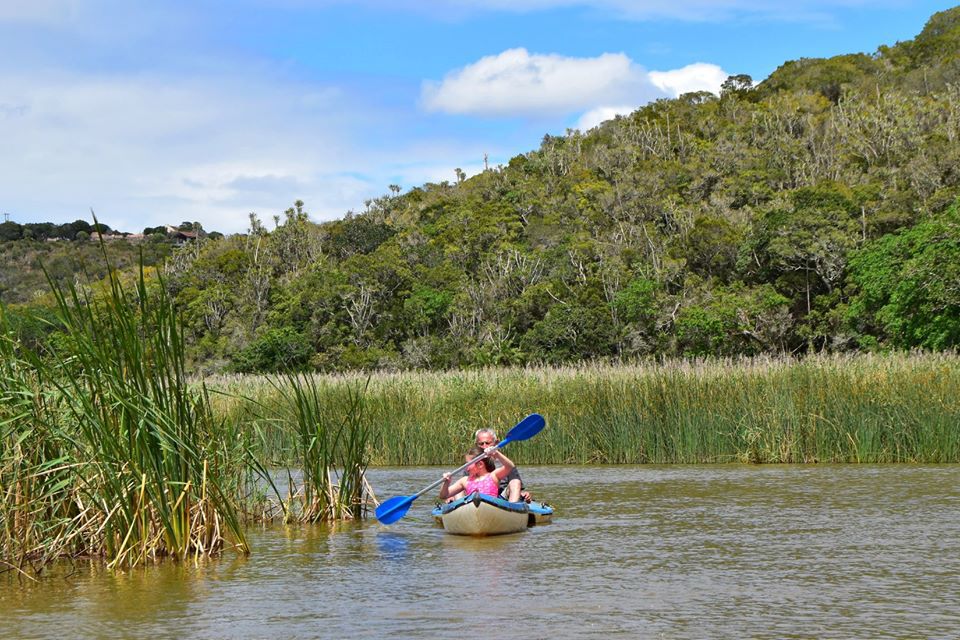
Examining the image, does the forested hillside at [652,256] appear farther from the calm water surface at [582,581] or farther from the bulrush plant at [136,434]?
the bulrush plant at [136,434]

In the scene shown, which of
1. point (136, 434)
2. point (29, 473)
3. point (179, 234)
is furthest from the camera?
point (179, 234)

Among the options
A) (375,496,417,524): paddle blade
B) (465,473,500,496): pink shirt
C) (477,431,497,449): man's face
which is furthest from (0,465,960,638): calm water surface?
(477,431,497,449): man's face

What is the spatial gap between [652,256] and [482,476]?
118ft

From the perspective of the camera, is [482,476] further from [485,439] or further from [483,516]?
[483,516]

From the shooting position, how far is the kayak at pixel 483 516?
10789 mm

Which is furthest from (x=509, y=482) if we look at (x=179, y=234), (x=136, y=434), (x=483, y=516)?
(x=179, y=234)

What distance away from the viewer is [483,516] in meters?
10.8

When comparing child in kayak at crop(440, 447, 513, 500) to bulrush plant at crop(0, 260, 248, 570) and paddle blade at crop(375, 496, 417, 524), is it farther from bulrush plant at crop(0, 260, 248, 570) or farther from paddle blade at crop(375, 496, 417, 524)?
bulrush plant at crop(0, 260, 248, 570)

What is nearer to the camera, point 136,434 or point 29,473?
point 136,434

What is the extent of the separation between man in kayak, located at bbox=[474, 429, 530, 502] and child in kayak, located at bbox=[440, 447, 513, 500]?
0.07 m

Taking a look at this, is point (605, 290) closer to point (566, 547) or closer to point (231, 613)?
point (566, 547)

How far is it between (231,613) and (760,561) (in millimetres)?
4033

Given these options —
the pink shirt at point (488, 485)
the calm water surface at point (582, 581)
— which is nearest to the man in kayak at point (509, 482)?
the pink shirt at point (488, 485)

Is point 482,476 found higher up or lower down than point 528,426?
lower down
